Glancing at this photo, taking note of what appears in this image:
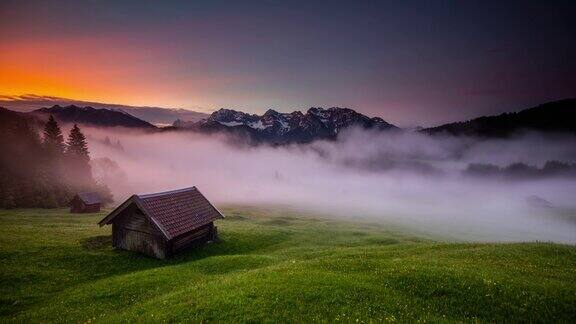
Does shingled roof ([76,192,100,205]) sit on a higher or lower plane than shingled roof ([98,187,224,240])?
lower

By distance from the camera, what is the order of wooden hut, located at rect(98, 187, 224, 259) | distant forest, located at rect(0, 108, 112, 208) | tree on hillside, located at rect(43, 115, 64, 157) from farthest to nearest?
tree on hillside, located at rect(43, 115, 64, 157)
distant forest, located at rect(0, 108, 112, 208)
wooden hut, located at rect(98, 187, 224, 259)

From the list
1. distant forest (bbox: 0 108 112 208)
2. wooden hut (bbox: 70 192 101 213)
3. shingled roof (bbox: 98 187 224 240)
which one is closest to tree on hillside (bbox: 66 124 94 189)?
distant forest (bbox: 0 108 112 208)

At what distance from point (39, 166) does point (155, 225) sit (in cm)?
9626

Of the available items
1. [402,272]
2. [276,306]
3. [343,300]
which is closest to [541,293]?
[402,272]

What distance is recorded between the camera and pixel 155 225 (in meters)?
35.9

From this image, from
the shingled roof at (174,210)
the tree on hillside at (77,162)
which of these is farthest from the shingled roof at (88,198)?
the shingled roof at (174,210)

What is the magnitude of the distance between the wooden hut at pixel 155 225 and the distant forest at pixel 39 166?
64.8 metres

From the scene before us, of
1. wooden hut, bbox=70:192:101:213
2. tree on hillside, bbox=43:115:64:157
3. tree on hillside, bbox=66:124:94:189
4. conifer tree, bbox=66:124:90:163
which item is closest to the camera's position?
wooden hut, bbox=70:192:101:213

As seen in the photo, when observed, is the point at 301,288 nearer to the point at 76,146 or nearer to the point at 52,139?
the point at 52,139

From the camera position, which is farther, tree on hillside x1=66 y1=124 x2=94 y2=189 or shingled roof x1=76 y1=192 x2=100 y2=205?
tree on hillside x1=66 y1=124 x2=94 y2=189

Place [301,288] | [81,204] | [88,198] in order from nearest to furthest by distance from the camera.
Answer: [301,288] → [81,204] → [88,198]

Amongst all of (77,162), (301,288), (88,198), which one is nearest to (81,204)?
(88,198)

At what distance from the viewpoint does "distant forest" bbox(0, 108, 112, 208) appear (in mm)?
87250

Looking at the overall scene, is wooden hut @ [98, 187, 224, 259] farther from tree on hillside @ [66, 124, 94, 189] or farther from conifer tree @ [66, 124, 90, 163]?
conifer tree @ [66, 124, 90, 163]
